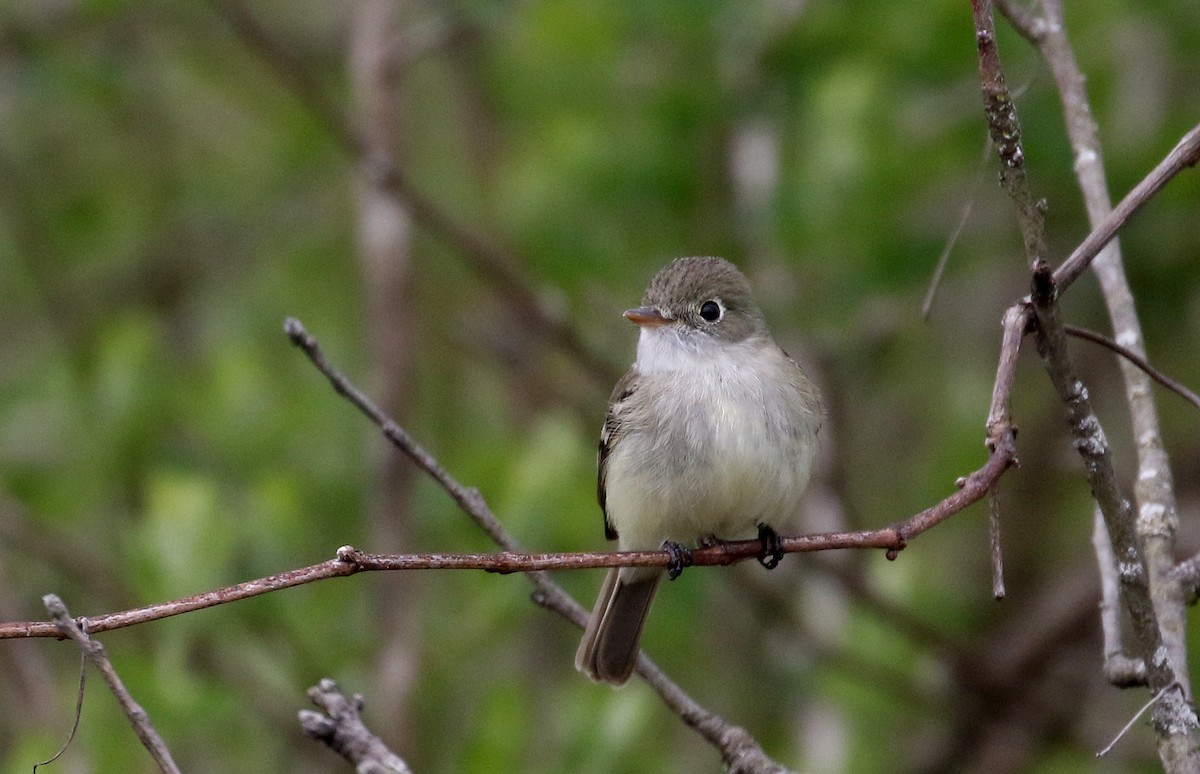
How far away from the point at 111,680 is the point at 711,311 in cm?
265

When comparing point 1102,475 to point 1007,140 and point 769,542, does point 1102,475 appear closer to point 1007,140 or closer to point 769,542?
point 1007,140

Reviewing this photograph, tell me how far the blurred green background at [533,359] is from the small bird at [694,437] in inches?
17.2

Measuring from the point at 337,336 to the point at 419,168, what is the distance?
1.30 m

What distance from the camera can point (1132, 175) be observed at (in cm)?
550

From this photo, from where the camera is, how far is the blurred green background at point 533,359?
5.18 metres

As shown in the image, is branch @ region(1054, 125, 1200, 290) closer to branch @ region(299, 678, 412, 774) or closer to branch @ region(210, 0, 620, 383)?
branch @ region(299, 678, 412, 774)

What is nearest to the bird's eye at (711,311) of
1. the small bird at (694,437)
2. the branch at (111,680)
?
the small bird at (694,437)

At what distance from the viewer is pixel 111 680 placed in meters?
2.28

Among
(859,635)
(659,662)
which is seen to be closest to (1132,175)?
(859,635)

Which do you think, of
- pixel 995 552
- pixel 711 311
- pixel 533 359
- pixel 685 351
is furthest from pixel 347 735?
pixel 533 359

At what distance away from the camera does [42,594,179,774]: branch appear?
221 cm

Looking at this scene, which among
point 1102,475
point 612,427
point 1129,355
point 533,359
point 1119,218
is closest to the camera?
point 1119,218

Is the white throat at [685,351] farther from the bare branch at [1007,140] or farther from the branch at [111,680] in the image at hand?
the branch at [111,680]

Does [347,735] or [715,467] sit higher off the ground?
[715,467]
